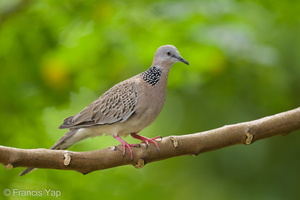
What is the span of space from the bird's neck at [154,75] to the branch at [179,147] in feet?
1.52

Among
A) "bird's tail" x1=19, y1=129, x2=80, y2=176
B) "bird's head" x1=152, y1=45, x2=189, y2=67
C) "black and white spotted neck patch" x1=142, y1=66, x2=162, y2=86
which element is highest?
"bird's head" x1=152, y1=45, x2=189, y2=67

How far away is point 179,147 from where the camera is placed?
3.14 m

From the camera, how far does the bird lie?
3436mm

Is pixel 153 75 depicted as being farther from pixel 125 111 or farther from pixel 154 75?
pixel 125 111

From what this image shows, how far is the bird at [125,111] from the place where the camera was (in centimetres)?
344

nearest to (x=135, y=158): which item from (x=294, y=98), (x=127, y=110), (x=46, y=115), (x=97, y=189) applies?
(x=127, y=110)

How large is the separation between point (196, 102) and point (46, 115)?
2.85 metres

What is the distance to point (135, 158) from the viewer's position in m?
3.12

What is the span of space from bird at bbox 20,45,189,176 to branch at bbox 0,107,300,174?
6.9 inches

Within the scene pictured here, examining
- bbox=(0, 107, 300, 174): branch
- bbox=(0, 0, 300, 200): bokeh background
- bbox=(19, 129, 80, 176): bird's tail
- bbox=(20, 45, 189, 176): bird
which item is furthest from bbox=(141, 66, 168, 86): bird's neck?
bbox=(0, 0, 300, 200): bokeh background

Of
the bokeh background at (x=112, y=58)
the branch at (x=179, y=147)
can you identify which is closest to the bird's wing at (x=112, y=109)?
the branch at (x=179, y=147)

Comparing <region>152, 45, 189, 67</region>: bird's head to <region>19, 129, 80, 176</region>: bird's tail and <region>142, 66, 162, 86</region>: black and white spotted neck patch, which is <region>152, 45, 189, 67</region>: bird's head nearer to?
<region>142, 66, 162, 86</region>: black and white spotted neck patch

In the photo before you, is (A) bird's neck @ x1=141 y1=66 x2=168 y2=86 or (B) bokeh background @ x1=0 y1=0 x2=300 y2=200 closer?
(A) bird's neck @ x1=141 y1=66 x2=168 y2=86

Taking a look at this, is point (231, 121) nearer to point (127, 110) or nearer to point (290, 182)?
point (290, 182)
